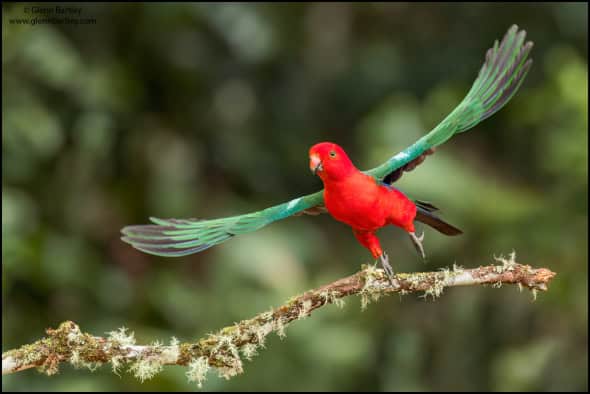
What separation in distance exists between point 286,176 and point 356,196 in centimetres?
738

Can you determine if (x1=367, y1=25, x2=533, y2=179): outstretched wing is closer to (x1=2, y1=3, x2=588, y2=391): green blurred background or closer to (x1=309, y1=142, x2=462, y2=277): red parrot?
(x1=309, y1=142, x2=462, y2=277): red parrot

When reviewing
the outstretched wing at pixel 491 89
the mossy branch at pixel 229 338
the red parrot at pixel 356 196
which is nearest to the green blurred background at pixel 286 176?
the outstretched wing at pixel 491 89

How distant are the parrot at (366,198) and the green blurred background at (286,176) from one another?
13.6ft

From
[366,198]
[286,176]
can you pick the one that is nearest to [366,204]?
[366,198]

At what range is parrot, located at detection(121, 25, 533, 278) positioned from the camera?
145 inches

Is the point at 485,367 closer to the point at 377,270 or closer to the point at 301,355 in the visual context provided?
the point at 301,355

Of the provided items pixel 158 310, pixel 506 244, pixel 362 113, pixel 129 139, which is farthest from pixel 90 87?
pixel 506 244

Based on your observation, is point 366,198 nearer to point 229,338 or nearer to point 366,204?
point 366,204

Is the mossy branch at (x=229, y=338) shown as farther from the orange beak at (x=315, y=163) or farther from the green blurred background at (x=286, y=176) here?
the green blurred background at (x=286, y=176)

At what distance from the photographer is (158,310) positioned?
9.43 metres

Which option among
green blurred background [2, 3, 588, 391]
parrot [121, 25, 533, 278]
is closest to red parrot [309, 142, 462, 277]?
parrot [121, 25, 533, 278]

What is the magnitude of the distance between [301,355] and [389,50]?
14.5 ft

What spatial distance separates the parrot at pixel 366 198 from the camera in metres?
3.68

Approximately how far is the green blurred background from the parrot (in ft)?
13.6
